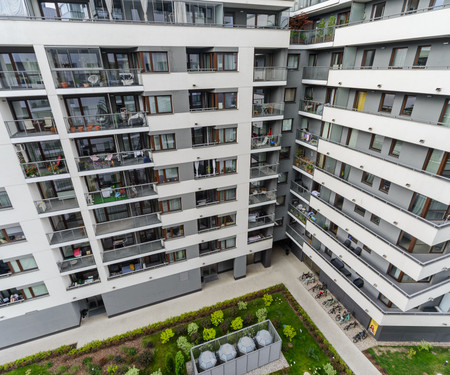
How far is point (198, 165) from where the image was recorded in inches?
876

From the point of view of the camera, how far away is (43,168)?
18.2 meters

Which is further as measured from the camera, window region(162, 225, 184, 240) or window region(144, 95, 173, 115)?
window region(162, 225, 184, 240)

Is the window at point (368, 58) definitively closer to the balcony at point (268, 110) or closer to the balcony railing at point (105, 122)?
the balcony at point (268, 110)

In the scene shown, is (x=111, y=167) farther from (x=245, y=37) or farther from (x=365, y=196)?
(x=365, y=196)

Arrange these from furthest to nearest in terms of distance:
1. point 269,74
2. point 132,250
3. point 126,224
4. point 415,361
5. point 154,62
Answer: point 132,250
point 269,74
point 126,224
point 415,361
point 154,62

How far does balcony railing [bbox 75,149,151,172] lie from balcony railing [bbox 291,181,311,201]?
50.1 ft

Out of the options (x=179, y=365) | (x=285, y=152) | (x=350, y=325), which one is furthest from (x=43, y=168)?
(x=350, y=325)

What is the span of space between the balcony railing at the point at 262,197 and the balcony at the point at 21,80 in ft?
60.0

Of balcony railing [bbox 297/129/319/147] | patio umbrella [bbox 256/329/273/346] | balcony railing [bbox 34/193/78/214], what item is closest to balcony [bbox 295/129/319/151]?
balcony railing [bbox 297/129/319/147]

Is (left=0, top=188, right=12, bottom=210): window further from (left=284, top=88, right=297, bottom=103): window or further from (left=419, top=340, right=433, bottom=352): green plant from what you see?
(left=419, top=340, right=433, bottom=352): green plant

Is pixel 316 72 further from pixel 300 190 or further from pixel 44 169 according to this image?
pixel 44 169

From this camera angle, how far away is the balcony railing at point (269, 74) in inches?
862

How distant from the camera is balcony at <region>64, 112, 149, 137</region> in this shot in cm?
1764

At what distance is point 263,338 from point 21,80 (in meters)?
24.0
